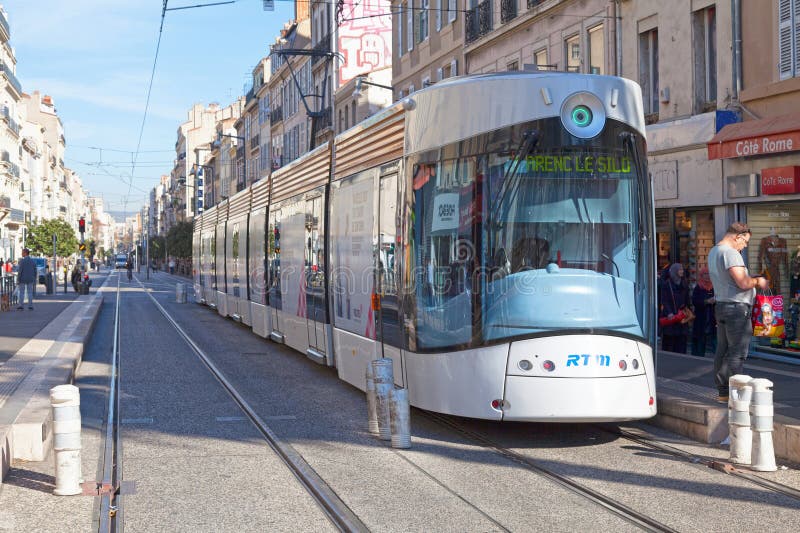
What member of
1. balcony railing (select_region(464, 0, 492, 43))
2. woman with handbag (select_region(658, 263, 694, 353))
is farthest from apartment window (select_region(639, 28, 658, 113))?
balcony railing (select_region(464, 0, 492, 43))

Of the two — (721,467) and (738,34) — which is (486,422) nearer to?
(721,467)

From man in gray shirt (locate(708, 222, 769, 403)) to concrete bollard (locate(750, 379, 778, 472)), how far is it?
1.72 metres

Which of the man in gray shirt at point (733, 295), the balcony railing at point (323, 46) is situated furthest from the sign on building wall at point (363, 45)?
the man in gray shirt at point (733, 295)

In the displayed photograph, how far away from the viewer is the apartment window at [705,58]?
1842 centimetres

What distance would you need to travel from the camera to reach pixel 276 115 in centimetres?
7388

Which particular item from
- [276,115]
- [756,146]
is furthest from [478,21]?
[276,115]

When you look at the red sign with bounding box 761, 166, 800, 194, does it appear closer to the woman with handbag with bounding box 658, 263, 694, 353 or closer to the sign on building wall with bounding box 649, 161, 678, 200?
the woman with handbag with bounding box 658, 263, 694, 353

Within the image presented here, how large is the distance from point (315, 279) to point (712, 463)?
7.48 m

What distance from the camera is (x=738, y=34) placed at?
1723 centimetres

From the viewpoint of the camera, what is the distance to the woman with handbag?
53.0 feet

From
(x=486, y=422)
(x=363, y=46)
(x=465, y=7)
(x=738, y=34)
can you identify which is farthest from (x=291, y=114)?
(x=486, y=422)

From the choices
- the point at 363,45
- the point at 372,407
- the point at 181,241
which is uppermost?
the point at 363,45

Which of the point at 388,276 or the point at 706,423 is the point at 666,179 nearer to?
the point at 388,276

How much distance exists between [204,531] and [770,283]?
12.2 m
